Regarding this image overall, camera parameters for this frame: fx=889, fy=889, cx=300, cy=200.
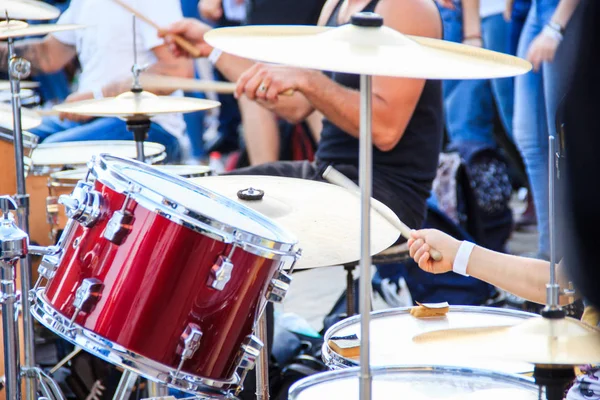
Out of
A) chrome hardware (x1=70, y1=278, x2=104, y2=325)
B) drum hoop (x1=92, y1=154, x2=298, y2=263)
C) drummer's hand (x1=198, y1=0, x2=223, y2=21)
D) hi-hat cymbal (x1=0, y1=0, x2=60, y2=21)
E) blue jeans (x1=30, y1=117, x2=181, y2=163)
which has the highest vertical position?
drummer's hand (x1=198, y1=0, x2=223, y2=21)

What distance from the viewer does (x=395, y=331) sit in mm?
1973

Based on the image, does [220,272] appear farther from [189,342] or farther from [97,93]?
[97,93]

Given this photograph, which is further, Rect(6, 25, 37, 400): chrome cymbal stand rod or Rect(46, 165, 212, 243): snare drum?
Rect(46, 165, 212, 243): snare drum

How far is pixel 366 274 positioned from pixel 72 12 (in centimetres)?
389

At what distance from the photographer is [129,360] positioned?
68.8 inches

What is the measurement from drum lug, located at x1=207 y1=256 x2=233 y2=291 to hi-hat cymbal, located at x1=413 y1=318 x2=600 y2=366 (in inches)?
18.6

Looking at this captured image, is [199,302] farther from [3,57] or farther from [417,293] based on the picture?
[3,57]

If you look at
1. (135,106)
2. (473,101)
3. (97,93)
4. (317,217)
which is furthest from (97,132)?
(317,217)

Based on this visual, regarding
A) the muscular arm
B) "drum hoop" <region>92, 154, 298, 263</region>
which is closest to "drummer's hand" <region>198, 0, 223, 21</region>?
the muscular arm

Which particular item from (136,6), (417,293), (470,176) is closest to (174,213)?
(417,293)

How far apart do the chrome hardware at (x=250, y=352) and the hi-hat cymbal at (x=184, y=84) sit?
170cm

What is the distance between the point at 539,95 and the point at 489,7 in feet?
1.72

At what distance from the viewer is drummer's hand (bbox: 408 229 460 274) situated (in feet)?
6.56

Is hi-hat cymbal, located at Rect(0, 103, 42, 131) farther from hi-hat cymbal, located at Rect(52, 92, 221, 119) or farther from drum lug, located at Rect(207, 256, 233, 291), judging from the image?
drum lug, located at Rect(207, 256, 233, 291)
